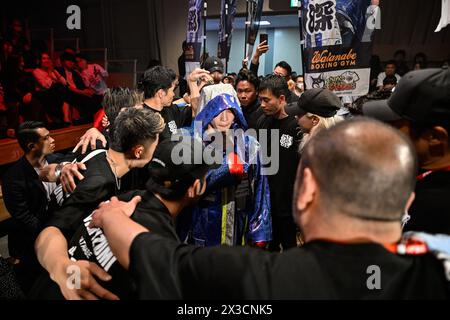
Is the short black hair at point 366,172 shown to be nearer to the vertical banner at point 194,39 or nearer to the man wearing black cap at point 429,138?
the man wearing black cap at point 429,138

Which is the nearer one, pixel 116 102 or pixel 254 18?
pixel 116 102

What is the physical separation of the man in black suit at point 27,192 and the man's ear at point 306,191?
7.59ft

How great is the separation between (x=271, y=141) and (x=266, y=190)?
97 centimetres

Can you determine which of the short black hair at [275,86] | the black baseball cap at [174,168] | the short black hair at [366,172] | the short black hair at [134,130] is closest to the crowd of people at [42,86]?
the short black hair at [275,86]

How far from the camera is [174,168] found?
1399 mm

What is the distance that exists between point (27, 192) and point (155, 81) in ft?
4.74

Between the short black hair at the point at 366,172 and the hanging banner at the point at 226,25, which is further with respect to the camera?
the hanging banner at the point at 226,25

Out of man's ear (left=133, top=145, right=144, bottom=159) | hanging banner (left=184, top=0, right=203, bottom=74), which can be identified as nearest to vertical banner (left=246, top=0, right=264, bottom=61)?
hanging banner (left=184, top=0, right=203, bottom=74)

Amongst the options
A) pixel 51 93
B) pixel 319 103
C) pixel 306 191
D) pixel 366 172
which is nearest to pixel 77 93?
pixel 51 93

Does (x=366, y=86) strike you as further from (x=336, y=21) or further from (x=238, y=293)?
(x=238, y=293)

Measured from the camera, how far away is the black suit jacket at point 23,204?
276 cm

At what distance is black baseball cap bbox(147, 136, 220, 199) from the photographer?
55.2 inches

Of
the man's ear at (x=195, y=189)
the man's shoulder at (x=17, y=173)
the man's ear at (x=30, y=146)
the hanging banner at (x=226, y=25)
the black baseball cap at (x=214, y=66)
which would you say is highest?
the hanging banner at (x=226, y=25)

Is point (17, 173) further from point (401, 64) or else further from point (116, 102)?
point (401, 64)
